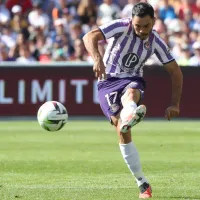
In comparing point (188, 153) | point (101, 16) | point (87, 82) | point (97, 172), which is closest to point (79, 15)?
point (101, 16)

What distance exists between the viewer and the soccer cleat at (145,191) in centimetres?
857

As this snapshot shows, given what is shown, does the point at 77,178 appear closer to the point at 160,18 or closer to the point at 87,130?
the point at 87,130

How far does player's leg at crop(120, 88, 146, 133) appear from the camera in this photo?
26.8ft

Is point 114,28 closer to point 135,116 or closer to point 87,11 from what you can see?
point 135,116

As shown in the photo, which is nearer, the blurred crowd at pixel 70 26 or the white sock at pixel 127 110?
the white sock at pixel 127 110

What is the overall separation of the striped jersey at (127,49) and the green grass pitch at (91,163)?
1.33m

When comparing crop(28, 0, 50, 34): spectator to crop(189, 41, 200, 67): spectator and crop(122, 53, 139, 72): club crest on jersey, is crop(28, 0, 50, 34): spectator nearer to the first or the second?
crop(189, 41, 200, 67): spectator

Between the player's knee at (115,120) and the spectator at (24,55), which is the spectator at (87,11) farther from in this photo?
the player's knee at (115,120)

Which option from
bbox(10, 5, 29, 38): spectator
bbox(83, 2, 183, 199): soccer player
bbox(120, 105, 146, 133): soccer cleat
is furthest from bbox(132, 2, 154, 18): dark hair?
bbox(10, 5, 29, 38): spectator

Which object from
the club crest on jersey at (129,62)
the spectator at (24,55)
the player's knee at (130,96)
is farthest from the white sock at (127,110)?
the spectator at (24,55)

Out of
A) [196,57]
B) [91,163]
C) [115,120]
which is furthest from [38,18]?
[115,120]

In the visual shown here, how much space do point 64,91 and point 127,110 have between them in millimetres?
11808

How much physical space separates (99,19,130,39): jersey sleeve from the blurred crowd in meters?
11.8

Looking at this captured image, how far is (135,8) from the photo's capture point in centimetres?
867
